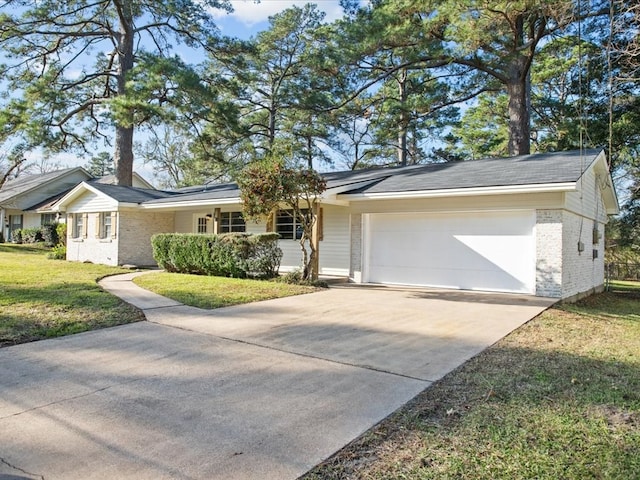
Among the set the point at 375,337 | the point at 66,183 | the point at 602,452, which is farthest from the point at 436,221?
the point at 66,183

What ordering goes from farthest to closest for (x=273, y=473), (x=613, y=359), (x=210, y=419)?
(x=613, y=359) → (x=210, y=419) → (x=273, y=473)

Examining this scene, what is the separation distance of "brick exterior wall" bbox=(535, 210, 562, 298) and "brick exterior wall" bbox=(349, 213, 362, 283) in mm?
4846

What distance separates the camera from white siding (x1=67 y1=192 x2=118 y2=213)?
1720 centimetres

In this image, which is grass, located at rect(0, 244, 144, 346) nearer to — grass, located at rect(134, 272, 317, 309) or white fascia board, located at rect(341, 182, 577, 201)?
grass, located at rect(134, 272, 317, 309)

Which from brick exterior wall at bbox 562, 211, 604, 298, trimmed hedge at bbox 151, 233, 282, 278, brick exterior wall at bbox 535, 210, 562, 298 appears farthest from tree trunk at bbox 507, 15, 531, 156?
trimmed hedge at bbox 151, 233, 282, 278

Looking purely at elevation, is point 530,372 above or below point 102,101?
below

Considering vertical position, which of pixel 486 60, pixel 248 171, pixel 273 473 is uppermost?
pixel 486 60

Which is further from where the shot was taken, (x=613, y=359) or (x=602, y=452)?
(x=613, y=359)

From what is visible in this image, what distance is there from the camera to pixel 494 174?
446 inches

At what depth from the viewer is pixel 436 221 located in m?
11.9

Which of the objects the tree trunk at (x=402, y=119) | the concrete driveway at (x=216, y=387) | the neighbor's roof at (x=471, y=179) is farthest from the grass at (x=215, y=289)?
the tree trunk at (x=402, y=119)

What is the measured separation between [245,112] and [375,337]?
80.5 ft

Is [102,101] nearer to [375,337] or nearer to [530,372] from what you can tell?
[375,337]

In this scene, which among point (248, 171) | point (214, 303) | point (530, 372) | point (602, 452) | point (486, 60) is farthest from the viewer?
point (486, 60)
